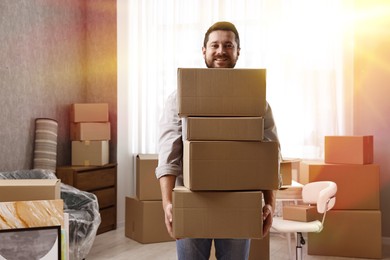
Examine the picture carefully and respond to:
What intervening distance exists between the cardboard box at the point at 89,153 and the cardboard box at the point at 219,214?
3.79 metres

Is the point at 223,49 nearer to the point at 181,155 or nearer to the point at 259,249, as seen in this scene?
the point at 181,155

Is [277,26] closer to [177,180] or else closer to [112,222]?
[112,222]

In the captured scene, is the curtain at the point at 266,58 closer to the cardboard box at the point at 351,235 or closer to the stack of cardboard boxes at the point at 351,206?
the stack of cardboard boxes at the point at 351,206

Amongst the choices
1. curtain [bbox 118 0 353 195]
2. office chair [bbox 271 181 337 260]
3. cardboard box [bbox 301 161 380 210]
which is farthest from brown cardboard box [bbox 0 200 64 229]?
curtain [bbox 118 0 353 195]

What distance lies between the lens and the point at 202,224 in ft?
5.37

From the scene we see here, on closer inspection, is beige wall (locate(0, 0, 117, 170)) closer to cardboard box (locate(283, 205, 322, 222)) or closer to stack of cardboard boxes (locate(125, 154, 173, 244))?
stack of cardboard boxes (locate(125, 154, 173, 244))

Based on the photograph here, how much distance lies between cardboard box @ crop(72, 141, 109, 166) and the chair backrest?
220cm

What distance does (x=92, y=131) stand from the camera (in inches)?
211

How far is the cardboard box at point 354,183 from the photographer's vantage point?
4.50 metres

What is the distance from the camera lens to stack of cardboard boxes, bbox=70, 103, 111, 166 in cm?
534

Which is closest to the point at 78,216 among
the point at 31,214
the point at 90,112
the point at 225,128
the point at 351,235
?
the point at 90,112

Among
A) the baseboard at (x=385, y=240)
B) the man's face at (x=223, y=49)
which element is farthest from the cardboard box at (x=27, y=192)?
the baseboard at (x=385, y=240)

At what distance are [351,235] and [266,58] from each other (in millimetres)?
1833

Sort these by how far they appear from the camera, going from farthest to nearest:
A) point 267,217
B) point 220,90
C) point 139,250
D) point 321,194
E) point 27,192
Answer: point 139,250, point 321,194, point 27,192, point 267,217, point 220,90
